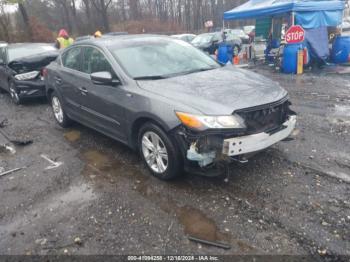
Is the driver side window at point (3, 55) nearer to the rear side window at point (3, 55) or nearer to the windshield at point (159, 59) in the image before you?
the rear side window at point (3, 55)


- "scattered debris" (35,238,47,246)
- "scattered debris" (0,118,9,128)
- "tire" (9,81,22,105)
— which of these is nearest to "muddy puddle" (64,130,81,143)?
"scattered debris" (0,118,9,128)

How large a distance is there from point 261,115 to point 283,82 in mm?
6780

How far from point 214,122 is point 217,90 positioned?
0.61 m

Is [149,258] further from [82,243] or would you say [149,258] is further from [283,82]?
[283,82]

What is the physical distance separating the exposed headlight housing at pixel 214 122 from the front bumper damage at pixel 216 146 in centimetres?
5

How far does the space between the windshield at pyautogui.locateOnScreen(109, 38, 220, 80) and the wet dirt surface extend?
1.32m

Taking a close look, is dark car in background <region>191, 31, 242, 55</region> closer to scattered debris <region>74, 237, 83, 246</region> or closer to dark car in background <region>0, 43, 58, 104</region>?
dark car in background <region>0, 43, 58, 104</region>

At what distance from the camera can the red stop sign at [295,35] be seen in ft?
33.1

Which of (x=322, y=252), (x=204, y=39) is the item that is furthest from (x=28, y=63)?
(x=204, y=39)

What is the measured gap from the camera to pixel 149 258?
8.65 feet

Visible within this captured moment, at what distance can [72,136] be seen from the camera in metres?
5.71

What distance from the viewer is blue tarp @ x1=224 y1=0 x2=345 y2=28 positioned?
10828mm

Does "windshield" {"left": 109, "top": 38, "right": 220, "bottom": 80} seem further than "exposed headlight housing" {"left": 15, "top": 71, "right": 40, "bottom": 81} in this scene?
No

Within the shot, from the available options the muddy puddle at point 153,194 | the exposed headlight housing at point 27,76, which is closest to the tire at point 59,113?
the muddy puddle at point 153,194
